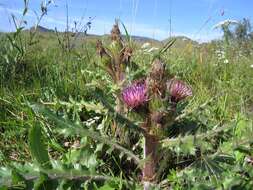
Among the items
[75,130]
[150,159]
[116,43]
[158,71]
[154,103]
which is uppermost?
[116,43]

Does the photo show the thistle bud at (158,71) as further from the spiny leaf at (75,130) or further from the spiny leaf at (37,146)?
the spiny leaf at (37,146)

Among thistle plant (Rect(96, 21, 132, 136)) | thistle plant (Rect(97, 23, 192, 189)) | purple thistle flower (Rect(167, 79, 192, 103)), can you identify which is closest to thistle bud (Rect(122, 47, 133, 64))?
thistle plant (Rect(96, 21, 132, 136))

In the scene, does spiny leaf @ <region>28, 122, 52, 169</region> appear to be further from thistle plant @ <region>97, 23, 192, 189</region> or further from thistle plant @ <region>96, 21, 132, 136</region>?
thistle plant @ <region>96, 21, 132, 136</region>

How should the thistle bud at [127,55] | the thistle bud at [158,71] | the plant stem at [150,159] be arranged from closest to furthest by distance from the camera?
the thistle bud at [158,71], the plant stem at [150,159], the thistle bud at [127,55]

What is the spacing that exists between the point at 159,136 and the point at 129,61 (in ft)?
2.33

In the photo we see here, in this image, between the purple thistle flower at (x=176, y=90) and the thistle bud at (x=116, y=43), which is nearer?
the purple thistle flower at (x=176, y=90)

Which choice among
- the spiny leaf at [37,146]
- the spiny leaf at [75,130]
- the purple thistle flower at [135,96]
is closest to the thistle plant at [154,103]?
the purple thistle flower at [135,96]

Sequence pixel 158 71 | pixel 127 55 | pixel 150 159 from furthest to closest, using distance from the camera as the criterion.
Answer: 1. pixel 127 55
2. pixel 150 159
3. pixel 158 71

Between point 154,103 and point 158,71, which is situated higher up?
point 158,71

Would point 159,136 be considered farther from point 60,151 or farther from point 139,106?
point 60,151

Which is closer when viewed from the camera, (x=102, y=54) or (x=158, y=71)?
(x=158, y=71)

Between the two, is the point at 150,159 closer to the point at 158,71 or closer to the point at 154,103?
the point at 154,103

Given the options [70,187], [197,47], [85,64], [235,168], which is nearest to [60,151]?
[70,187]

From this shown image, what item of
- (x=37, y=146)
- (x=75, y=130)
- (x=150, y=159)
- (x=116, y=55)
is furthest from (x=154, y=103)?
(x=116, y=55)
